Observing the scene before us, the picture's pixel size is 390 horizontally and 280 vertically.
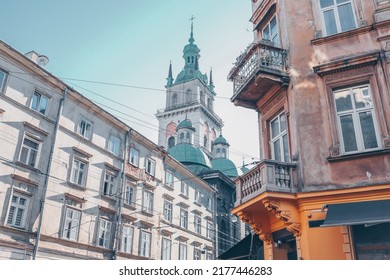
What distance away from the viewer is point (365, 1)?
30.1 feet

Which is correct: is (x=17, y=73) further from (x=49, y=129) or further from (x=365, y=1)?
(x=365, y=1)

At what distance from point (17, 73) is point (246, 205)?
14975 millimetres

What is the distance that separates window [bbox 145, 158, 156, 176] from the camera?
27.5 metres

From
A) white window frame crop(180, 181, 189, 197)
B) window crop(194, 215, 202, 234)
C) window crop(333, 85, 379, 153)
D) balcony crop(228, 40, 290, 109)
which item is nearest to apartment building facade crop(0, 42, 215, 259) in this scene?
white window frame crop(180, 181, 189, 197)

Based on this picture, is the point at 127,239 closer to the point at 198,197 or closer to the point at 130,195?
the point at 130,195

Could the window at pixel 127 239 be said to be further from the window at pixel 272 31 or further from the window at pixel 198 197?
the window at pixel 272 31

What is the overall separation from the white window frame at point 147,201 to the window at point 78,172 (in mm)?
5904

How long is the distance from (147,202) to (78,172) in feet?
23.3

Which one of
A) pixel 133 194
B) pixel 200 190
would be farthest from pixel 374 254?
pixel 200 190

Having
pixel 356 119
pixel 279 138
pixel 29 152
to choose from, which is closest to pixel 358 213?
pixel 356 119

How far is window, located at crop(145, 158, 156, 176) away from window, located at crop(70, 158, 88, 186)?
6516 millimetres

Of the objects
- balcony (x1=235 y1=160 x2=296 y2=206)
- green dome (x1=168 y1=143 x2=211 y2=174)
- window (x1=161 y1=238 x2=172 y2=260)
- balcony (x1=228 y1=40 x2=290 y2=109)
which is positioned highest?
green dome (x1=168 y1=143 x2=211 y2=174)

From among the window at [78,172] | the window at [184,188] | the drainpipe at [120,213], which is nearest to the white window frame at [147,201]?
the drainpipe at [120,213]

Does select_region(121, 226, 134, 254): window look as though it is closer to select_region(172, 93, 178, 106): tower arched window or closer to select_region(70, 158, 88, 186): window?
select_region(70, 158, 88, 186): window
